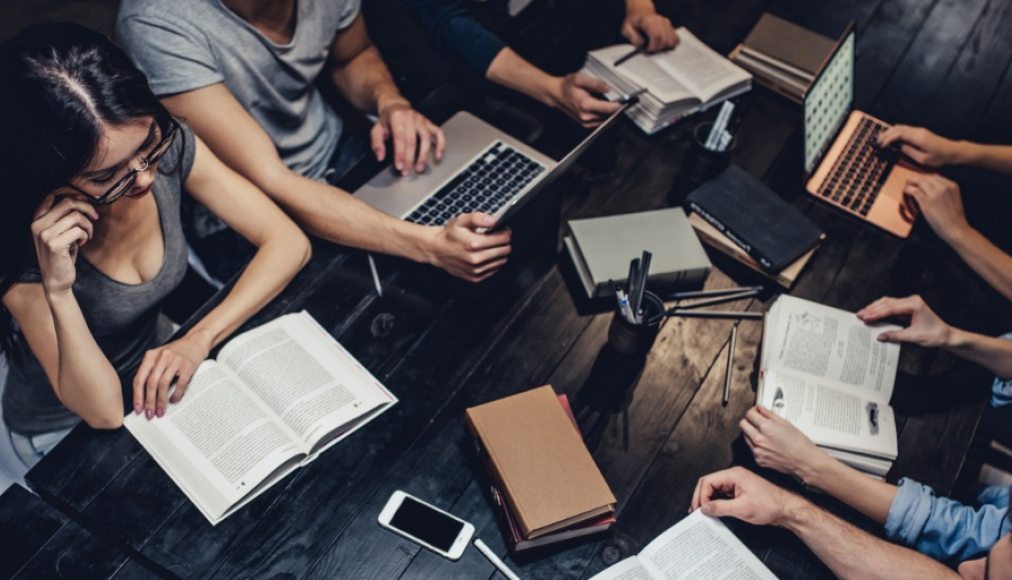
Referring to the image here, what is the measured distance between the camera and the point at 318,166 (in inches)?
85.4

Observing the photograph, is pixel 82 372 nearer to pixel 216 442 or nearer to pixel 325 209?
pixel 216 442

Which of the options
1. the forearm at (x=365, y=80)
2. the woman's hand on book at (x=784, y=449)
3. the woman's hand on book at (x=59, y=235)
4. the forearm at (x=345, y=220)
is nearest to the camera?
the woman's hand on book at (x=59, y=235)

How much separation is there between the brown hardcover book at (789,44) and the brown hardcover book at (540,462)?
1.27 m

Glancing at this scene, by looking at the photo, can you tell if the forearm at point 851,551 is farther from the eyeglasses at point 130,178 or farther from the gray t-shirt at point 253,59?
the gray t-shirt at point 253,59

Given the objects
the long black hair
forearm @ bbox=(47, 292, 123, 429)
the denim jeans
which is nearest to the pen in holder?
the long black hair

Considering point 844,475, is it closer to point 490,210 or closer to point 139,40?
point 490,210

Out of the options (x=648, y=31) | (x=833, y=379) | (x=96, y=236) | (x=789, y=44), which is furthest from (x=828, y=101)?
(x=96, y=236)

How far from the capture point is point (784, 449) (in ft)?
4.68

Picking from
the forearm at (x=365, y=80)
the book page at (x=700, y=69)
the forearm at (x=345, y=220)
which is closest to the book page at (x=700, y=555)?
the forearm at (x=345, y=220)

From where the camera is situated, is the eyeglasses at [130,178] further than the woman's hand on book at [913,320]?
No

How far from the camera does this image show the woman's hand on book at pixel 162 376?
144 cm

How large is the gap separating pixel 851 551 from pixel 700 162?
3.04 feet

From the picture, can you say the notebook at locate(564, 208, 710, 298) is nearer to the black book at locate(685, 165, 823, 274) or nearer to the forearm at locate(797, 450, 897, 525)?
the black book at locate(685, 165, 823, 274)

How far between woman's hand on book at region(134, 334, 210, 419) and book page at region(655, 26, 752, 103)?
1.43 metres
